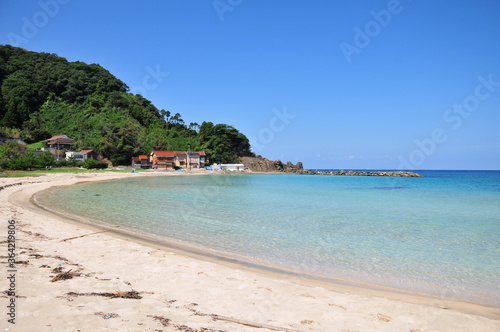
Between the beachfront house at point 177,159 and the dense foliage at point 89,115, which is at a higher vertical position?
the dense foliage at point 89,115

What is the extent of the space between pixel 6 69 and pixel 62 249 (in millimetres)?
120901

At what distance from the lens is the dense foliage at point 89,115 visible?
251 ft

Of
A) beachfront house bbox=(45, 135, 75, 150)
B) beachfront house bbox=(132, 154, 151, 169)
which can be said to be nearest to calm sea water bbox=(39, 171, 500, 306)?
beachfront house bbox=(132, 154, 151, 169)

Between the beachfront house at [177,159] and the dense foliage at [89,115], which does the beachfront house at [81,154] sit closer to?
the dense foliage at [89,115]

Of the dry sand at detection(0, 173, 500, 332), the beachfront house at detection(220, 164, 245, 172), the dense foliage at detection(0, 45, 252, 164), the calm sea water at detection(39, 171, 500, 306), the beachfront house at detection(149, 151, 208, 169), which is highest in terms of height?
the dense foliage at detection(0, 45, 252, 164)

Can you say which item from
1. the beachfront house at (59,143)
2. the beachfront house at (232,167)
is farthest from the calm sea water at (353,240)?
the beachfront house at (232,167)

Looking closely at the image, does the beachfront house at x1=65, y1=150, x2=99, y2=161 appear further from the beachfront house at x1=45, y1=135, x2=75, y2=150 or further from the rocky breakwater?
the rocky breakwater

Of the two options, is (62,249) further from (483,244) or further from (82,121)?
(82,121)

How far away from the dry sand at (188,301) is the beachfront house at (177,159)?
76.5 meters

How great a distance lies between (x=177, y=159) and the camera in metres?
85.2

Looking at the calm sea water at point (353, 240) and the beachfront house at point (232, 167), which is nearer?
the calm sea water at point (353, 240)

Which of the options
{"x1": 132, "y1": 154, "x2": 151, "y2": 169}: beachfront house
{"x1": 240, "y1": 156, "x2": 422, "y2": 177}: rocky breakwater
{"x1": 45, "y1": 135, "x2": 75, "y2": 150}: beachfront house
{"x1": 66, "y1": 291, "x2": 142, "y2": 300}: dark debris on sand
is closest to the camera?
{"x1": 66, "y1": 291, "x2": 142, "y2": 300}: dark debris on sand

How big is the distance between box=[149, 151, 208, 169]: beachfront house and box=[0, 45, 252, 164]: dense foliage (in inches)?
185

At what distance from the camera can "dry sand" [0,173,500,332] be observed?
148 inches
